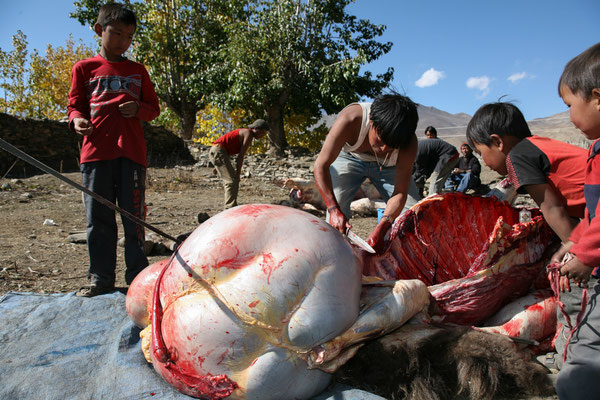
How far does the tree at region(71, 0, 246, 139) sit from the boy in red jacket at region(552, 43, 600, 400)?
15957 millimetres

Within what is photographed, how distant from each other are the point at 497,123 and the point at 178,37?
680 inches

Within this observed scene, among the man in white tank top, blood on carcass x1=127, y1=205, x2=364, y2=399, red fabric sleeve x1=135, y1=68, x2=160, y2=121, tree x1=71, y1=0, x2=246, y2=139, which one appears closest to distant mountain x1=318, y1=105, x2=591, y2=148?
tree x1=71, y1=0, x2=246, y2=139

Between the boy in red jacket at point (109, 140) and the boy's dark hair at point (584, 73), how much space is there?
2.51 meters

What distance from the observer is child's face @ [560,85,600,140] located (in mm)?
1569

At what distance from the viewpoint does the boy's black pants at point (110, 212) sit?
2.81 meters

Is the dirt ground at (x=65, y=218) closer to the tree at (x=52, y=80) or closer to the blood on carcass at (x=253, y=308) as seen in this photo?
the blood on carcass at (x=253, y=308)

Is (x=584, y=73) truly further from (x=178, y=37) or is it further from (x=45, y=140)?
(x=178, y=37)

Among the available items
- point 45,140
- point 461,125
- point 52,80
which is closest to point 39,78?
point 52,80

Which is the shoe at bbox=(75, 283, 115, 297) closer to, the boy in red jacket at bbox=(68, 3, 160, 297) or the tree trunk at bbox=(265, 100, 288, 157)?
the boy in red jacket at bbox=(68, 3, 160, 297)

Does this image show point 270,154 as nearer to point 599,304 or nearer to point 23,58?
point 599,304

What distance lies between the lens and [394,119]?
7.73 feet

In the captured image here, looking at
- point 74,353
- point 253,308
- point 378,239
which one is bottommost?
point 74,353

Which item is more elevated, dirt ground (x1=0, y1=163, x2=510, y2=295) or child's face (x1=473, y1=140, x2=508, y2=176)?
child's face (x1=473, y1=140, x2=508, y2=176)

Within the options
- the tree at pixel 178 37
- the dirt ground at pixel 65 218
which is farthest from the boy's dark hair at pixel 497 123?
the tree at pixel 178 37
